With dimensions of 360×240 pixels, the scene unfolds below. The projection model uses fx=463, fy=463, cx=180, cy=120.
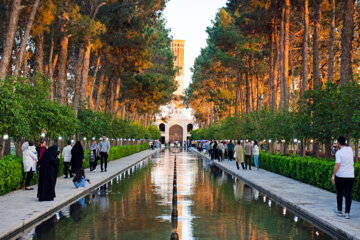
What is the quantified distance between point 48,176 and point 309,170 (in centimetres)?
968

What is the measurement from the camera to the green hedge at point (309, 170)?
48.1 ft

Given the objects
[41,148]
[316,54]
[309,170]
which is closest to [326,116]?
[309,170]

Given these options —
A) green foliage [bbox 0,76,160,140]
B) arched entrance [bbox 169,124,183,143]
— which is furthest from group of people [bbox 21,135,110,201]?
arched entrance [bbox 169,124,183,143]

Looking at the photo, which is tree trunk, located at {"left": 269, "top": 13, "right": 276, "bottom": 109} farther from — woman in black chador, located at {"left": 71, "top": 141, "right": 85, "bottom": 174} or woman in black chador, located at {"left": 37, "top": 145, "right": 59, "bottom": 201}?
woman in black chador, located at {"left": 37, "top": 145, "right": 59, "bottom": 201}

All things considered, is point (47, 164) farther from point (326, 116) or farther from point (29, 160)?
point (326, 116)

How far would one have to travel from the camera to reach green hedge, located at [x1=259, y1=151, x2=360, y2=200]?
14648 millimetres

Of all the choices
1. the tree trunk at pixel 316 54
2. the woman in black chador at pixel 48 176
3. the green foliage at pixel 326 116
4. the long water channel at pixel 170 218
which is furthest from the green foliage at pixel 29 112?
the tree trunk at pixel 316 54

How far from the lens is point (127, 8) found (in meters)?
29.0

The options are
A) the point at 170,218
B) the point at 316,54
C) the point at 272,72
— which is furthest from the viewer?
the point at 272,72

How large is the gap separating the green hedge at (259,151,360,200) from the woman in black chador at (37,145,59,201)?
835 centimetres

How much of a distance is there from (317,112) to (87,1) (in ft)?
52.9

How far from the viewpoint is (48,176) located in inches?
498

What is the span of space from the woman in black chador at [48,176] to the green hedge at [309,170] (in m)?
8.35

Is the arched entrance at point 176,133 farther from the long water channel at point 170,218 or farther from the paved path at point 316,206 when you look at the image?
the long water channel at point 170,218
